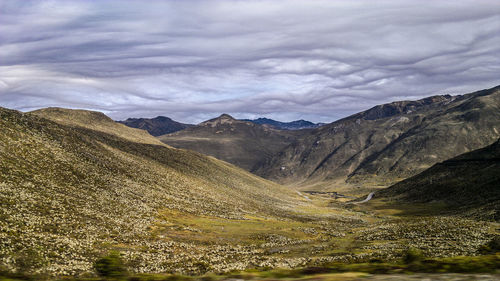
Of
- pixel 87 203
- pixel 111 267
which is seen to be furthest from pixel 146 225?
pixel 111 267

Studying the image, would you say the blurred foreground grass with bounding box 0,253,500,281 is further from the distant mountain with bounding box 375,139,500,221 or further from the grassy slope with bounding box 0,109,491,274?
the distant mountain with bounding box 375,139,500,221

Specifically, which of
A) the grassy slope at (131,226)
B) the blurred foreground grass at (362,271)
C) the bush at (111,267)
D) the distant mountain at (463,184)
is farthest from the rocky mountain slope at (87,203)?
the distant mountain at (463,184)

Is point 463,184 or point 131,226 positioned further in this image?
point 463,184

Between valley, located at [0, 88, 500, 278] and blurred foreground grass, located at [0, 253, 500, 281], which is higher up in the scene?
blurred foreground grass, located at [0, 253, 500, 281]

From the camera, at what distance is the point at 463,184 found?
147500 mm

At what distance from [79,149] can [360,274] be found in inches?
4122

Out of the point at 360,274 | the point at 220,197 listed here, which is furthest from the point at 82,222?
the point at 220,197

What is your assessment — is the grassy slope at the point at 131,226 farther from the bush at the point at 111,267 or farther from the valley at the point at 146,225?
the bush at the point at 111,267

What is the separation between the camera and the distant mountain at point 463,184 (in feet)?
393

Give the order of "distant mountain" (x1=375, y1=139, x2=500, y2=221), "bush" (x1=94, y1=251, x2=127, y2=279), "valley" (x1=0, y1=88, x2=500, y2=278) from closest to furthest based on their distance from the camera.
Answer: "bush" (x1=94, y1=251, x2=127, y2=279), "valley" (x1=0, y1=88, x2=500, y2=278), "distant mountain" (x1=375, y1=139, x2=500, y2=221)

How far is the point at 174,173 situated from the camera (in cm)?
12850

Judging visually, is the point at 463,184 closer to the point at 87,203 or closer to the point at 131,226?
the point at 131,226

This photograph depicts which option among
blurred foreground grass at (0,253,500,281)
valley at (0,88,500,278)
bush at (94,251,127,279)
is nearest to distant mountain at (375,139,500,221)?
valley at (0,88,500,278)

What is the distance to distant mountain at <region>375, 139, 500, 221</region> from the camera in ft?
393
